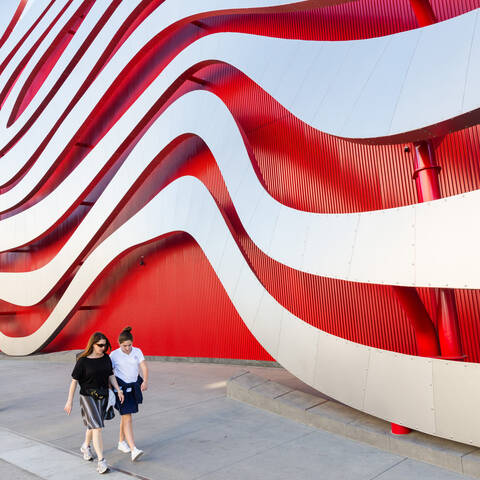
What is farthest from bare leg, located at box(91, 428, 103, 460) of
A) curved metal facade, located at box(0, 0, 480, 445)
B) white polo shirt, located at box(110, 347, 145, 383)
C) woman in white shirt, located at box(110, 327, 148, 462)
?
curved metal facade, located at box(0, 0, 480, 445)

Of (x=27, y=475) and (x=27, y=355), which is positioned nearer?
(x=27, y=475)

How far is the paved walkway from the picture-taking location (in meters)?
5.61

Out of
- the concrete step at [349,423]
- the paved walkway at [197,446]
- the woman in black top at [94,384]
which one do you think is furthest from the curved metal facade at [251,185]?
the woman in black top at [94,384]

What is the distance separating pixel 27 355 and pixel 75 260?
5.11m

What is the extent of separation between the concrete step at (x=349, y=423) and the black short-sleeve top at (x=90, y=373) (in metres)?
3.26

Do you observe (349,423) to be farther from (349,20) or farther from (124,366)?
(349,20)

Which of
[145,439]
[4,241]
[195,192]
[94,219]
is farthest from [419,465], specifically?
[4,241]

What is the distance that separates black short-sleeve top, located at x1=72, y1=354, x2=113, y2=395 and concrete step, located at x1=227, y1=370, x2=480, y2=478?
3.26 meters

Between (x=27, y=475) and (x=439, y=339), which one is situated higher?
(x=439, y=339)

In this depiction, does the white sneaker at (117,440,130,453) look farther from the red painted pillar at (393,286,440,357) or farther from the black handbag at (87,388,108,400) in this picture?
the red painted pillar at (393,286,440,357)

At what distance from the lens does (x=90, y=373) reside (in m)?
5.88

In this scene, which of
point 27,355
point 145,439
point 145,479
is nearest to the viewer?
point 145,479

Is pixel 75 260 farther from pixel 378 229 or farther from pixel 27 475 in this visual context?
pixel 378 229

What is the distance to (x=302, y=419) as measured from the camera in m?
7.44
